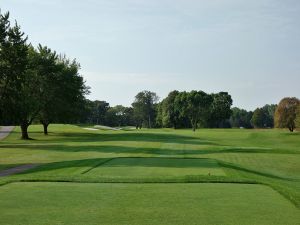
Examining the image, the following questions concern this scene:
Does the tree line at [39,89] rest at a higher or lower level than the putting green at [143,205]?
higher

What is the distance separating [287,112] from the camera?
97062 millimetres

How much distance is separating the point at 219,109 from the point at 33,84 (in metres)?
88.6

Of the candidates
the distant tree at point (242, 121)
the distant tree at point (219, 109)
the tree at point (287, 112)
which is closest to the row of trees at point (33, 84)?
the tree at point (287, 112)

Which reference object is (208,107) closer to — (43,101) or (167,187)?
(43,101)

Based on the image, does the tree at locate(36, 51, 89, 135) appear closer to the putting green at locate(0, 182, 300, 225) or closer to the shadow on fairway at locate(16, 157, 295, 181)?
the shadow on fairway at locate(16, 157, 295, 181)

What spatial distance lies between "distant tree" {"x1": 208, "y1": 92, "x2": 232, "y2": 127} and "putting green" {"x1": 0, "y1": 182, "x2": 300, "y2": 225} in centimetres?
12857

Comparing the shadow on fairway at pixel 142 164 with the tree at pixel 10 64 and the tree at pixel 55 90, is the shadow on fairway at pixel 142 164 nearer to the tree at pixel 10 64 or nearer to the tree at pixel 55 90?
the tree at pixel 10 64

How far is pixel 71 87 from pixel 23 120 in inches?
378

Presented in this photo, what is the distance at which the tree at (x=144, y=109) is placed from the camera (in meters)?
189

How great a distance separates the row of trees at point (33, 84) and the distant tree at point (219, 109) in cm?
7135

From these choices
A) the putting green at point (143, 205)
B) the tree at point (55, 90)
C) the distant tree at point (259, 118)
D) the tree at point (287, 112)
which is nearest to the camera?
the putting green at point (143, 205)

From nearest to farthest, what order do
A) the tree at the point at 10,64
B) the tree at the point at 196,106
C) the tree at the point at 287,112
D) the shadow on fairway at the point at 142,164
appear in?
1. the shadow on fairway at the point at 142,164
2. the tree at the point at 10,64
3. the tree at the point at 287,112
4. the tree at the point at 196,106

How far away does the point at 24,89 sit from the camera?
198 feet

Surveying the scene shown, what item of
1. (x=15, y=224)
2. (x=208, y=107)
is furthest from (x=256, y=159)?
(x=208, y=107)
